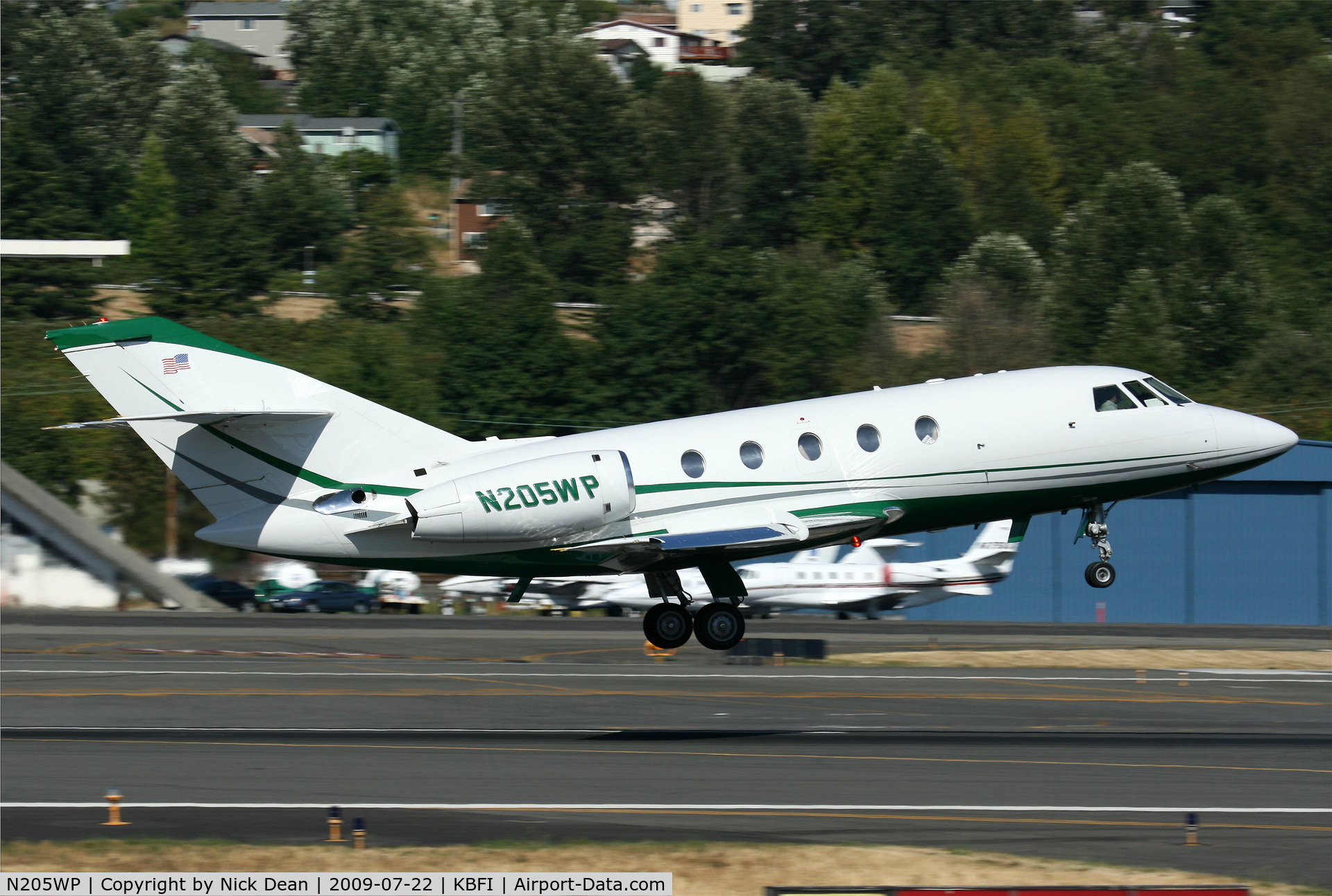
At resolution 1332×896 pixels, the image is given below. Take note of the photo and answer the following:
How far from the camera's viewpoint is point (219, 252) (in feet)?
330

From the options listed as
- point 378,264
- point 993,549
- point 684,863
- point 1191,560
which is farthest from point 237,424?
point 378,264

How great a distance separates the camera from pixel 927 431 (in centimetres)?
2573

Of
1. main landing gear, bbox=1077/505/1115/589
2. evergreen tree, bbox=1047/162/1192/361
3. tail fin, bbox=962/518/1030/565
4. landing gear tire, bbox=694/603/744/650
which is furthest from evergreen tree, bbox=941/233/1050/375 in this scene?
Answer: landing gear tire, bbox=694/603/744/650

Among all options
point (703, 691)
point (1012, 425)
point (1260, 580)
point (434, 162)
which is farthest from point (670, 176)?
point (1012, 425)

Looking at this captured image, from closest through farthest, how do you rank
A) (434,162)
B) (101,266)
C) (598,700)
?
1. (598,700)
2. (101,266)
3. (434,162)

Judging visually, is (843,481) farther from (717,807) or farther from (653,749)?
(653,749)

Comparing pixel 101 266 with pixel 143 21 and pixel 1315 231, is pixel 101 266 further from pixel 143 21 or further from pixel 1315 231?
pixel 143 21

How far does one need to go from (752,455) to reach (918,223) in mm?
82704

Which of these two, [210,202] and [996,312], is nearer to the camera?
[996,312]

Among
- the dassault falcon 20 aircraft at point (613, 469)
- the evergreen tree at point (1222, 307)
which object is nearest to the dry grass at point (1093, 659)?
the dassault falcon 20 aircraft at point (613, 469)

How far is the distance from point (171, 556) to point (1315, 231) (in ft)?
271

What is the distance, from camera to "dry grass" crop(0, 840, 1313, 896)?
20281 millimetres

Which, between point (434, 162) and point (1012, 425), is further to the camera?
point (434, 162)

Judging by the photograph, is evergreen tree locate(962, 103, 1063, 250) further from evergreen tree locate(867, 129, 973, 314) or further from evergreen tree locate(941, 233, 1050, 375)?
evergreen tree locate(941, 233, 1050, 375)
